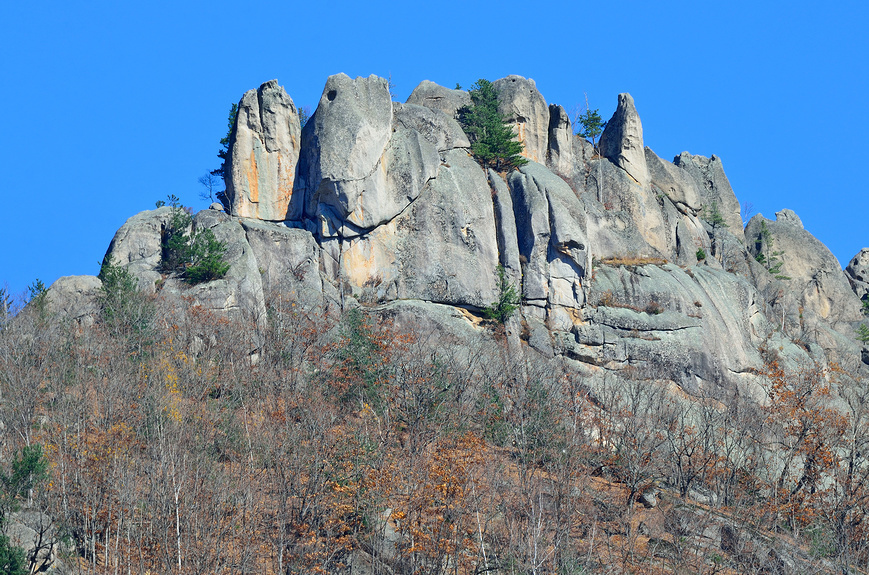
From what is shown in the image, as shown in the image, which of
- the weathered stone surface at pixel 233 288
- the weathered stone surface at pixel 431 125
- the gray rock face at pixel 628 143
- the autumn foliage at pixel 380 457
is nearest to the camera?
the autumn foliage at pixel 380 457

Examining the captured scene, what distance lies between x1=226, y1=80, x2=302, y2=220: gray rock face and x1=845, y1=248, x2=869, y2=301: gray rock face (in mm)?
44761

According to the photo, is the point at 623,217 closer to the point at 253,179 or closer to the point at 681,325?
the point at 681,325

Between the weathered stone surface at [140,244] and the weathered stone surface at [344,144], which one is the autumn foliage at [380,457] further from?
the weathered stone surface at [344,144]

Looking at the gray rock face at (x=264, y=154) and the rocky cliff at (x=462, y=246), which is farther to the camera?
the gray rock face at (x=264, y=154)

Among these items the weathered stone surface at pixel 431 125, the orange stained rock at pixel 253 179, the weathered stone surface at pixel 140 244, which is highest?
the weathered stone surface at pixel 431 125

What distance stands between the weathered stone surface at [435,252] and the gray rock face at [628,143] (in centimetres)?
1275

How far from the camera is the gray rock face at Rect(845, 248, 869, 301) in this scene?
7369 cm

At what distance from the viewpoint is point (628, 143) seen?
211 feet

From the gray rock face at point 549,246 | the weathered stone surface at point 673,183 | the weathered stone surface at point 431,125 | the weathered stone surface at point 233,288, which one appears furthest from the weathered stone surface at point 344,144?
the weathered stone surface at point 673,183

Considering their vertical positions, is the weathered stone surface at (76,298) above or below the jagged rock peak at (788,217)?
below

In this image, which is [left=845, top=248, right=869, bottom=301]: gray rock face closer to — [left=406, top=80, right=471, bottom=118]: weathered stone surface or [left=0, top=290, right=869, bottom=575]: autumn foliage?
[left=0, top=290, right=869, bottom=575]: autumn foliage

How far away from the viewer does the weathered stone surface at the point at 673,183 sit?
65562 millimetres

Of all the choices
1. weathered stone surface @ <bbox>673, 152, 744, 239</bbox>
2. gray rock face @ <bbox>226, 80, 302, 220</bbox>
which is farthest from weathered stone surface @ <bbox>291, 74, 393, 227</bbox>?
weathered stone surface @ <bbox>673, 152, 744, 239</bbox>

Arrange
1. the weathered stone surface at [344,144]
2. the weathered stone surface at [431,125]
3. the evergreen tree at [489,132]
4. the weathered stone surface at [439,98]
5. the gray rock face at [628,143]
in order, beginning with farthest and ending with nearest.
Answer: the gray rock face at [628,143] → the weathered stone surface at [439,98] → the evergreen tree at [489,132] → the weathered stone surface at [431,125] → the weathered stone surface at [344,144]
